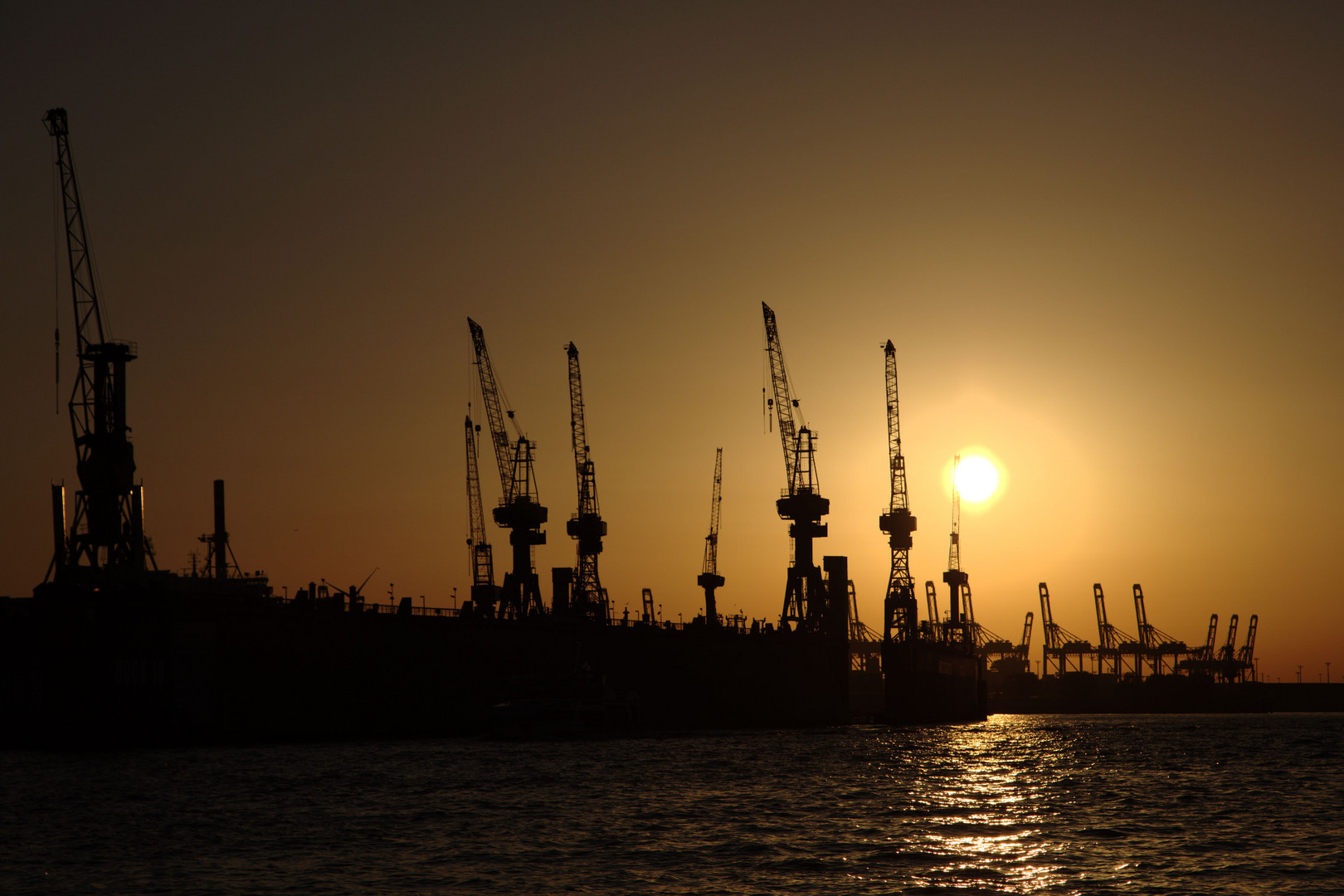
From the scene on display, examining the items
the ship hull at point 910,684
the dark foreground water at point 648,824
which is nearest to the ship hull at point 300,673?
the dark foreground water at point 648,824

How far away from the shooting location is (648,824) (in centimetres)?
5647

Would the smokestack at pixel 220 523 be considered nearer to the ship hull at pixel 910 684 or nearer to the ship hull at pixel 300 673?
the ship hull at pixel 300 673

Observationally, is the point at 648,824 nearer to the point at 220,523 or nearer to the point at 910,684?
the point at 220,523

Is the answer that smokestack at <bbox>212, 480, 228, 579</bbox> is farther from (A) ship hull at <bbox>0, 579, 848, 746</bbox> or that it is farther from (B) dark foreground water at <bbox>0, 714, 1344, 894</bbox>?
(B) dark foreground water at <bbox>0, 714, 1344, 894</bbox>

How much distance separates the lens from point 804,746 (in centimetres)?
11219

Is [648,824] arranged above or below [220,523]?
below

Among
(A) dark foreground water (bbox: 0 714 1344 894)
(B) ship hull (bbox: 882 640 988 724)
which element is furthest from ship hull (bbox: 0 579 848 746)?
(B) ship hull (bbox: 882 640 988 724)

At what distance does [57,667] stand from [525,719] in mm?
35204

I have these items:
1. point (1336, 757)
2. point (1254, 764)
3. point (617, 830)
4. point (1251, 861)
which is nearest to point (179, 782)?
point (617, 830)

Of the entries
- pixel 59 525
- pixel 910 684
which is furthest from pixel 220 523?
pixel 910 684

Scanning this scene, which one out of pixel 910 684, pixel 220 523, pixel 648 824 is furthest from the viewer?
pixel 910 684

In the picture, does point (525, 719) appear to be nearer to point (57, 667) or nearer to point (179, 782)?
point (57, 667)

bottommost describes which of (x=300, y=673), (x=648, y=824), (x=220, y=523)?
(x=648, y=824)

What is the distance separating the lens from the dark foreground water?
4322 centimetres
